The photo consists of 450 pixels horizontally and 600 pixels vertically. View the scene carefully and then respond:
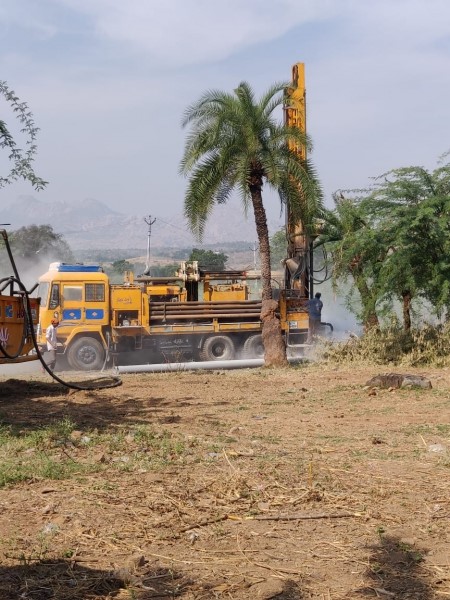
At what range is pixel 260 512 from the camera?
673cm

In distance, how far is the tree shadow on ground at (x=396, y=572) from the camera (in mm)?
5051

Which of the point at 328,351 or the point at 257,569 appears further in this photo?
the point at 328,351

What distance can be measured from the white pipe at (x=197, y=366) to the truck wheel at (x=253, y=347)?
0.45m

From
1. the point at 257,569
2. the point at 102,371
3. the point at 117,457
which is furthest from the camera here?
the point at 102,371

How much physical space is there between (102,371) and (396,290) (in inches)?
Result: 333

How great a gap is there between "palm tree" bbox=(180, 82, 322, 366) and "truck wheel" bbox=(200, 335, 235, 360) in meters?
3.44

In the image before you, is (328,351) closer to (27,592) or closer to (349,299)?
(349,299)

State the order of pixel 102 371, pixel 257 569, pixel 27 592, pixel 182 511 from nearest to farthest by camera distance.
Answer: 1. pixel 27 592
2. pixel 257 569
3. pixel 182 511
4. pixel 102 371

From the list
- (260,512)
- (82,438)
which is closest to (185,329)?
(82,438)

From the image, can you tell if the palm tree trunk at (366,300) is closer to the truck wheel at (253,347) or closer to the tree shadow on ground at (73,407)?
the truck wheel at (253,347)

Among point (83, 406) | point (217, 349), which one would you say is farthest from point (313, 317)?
point (83, 406)

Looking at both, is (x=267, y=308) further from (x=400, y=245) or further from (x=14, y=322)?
(x=14, y=322)

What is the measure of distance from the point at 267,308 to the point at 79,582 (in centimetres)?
1581

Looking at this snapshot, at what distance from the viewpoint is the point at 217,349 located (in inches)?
951
